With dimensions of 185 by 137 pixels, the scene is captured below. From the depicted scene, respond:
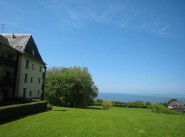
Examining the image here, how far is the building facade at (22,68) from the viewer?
3570 cm

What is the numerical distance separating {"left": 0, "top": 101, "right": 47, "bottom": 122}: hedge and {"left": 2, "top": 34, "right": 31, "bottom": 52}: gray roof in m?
12.9

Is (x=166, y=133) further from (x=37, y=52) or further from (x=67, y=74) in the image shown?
(x=67, y=74)

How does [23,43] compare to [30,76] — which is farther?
[30,76]

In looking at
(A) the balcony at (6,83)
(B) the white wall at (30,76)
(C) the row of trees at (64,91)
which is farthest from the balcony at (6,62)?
(C) the row of trees at (64,91)

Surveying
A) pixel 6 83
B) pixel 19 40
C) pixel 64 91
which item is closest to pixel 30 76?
pixel 19 40

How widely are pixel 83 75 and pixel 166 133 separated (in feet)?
191

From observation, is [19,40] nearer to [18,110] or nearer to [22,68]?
[22,68]

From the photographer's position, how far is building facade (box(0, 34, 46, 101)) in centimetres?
3570

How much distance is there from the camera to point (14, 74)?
3634 centimetres

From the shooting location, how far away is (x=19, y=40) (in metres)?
40.5

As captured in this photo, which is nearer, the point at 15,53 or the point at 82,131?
the point at 82,131

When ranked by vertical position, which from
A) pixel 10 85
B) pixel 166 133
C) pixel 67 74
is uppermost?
pixel 67 74

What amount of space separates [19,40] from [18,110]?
803 inches

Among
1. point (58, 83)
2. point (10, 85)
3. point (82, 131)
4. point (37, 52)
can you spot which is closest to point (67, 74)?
point (58, 83)
